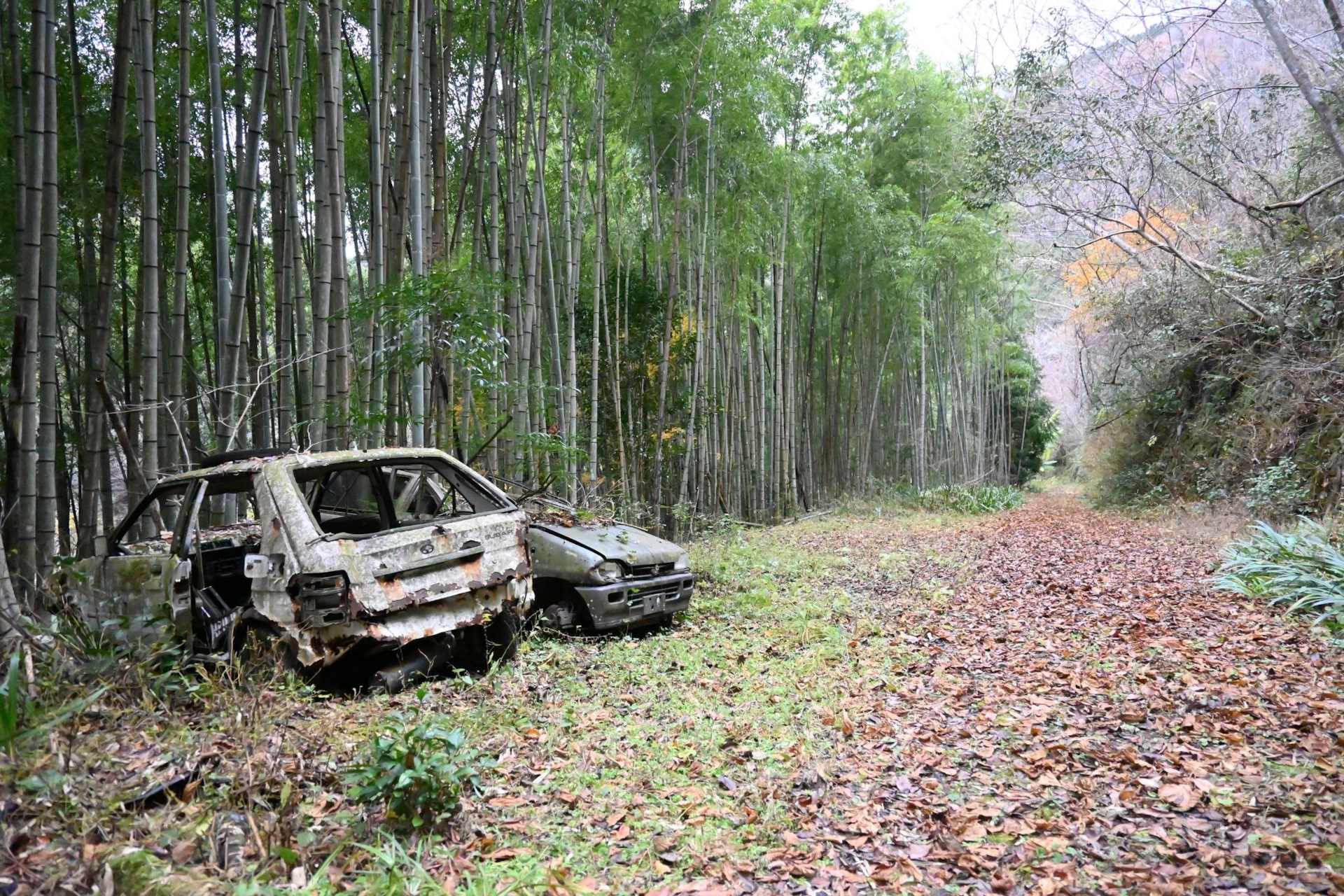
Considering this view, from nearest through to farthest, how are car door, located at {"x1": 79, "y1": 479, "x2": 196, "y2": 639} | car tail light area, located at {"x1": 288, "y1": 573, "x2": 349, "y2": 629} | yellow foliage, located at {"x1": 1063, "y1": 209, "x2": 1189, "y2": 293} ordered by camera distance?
car tail light area, located at {"x1": 288, "y1": 573, "x2": 349, "y2": 629} < car door, located at {"x1": 79, "y1": 479, "x2": 196, "y2": 639} < yellow foliage, located at {"x1": 1063, "y1": 209, "x2": 1189, "y2": 293}

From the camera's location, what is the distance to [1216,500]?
9422 mm

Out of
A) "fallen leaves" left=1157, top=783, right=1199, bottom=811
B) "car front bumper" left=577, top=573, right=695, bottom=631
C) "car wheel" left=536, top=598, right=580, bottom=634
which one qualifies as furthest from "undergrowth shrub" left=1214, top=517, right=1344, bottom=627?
"car wheel" left=536, top=598, right=580, bottom=634

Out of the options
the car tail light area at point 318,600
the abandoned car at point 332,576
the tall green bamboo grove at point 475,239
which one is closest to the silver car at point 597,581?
the abandoned car at point 332,576

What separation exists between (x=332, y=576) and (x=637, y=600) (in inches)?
76.2

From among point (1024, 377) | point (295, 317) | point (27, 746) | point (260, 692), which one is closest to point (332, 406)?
point (295, 317)

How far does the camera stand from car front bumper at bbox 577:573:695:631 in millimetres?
4656

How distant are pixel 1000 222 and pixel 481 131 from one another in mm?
8007

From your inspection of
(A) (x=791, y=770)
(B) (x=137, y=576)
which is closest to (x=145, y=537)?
(B) (x=137, y=576)

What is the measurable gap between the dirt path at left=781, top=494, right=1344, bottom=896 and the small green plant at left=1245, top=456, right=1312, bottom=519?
333 centimetres

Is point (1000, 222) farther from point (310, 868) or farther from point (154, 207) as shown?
point (310, 868)

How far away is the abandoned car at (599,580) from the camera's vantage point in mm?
4676

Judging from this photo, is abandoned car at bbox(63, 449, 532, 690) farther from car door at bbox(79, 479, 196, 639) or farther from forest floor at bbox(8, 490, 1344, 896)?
forest floor at bbox(8, 490, 1344, 896)

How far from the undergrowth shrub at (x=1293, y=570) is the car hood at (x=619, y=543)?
369cm

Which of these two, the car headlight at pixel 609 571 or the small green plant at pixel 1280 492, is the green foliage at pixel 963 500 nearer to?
the small green plant at pixel 1280 492
